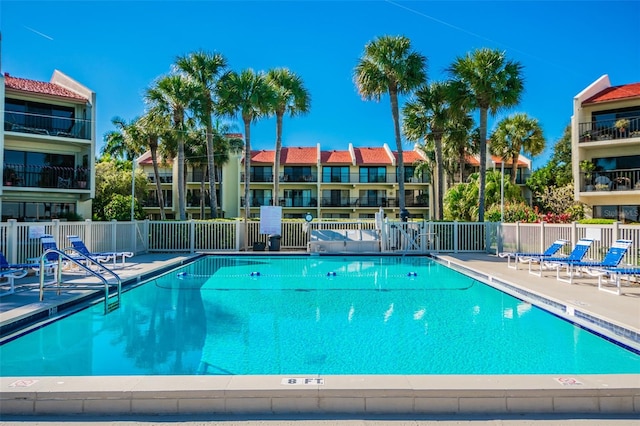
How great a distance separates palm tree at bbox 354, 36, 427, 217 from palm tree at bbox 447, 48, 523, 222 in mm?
1922

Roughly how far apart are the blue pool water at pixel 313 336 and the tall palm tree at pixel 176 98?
A: 43.0 feet

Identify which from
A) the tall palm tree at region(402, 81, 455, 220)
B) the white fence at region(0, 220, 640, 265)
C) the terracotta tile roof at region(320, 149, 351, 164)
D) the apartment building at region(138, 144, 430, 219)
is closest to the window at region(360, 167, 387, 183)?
the apartment building at region(138, 144, 430, 219)

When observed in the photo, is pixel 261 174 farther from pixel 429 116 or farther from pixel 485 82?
pixel 485 82

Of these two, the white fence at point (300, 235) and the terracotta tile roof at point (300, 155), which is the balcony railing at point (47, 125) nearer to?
the white fence at point (300, 235)

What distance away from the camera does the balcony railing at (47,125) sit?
21.7 m

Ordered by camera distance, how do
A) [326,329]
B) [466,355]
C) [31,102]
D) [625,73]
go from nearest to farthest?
[466,355], [326,329], [31,102], [625,73]

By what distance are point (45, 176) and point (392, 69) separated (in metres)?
18.4

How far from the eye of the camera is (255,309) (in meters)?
8.95

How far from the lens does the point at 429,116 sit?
24125mm

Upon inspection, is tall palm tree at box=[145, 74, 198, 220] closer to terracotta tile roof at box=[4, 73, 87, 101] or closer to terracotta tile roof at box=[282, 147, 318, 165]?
terracotta tile roof at box=[4, 73, 87, 101]

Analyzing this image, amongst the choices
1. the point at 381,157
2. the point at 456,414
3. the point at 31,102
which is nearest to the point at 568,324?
the point at 456,414

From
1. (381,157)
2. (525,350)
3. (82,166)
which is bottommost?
(525,350)

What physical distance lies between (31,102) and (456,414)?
85.7 ft

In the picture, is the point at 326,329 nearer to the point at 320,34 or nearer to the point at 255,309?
the point at 255,309
